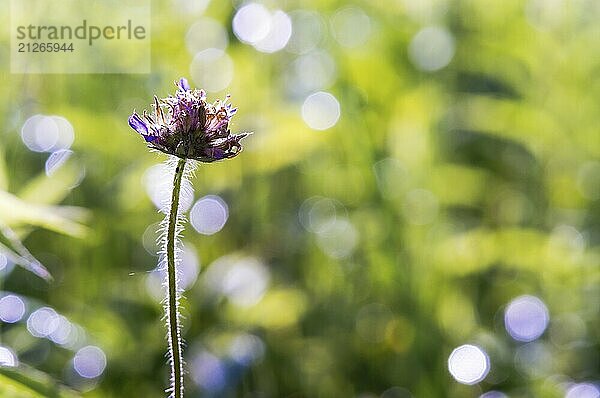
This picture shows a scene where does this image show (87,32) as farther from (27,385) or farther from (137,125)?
(27,385)

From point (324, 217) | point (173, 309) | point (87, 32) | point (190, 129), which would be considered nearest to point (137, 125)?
point (190, 129)

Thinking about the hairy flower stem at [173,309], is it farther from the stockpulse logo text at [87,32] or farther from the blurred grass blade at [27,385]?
the stockpulse logo text at [87,32]

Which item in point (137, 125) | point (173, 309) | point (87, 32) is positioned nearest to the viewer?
point (173, 309)

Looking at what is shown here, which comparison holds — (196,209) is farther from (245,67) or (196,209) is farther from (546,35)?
(546,35)

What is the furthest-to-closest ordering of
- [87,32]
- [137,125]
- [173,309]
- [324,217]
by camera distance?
[87,32] → [324,217] → [137,125] → [173,309]

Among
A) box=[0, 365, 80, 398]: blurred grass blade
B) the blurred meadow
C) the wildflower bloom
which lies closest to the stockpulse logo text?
the blurred meadow

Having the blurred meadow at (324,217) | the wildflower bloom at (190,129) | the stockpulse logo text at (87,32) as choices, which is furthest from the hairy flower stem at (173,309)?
the stockpulse logo text at (87,32)
